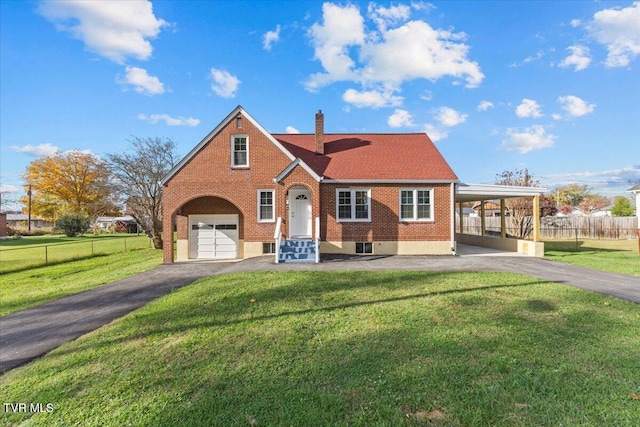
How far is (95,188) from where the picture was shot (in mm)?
31922

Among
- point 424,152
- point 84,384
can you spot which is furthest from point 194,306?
point 424,152

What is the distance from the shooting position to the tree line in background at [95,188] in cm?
2392

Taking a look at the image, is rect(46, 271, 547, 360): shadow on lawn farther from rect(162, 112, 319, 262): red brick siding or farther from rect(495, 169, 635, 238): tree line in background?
rect(495, 169, 635, 238): tree line in background

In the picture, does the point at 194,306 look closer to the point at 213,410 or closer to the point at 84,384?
the point at 84,384

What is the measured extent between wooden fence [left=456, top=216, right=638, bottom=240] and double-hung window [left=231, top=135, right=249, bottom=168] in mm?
21672

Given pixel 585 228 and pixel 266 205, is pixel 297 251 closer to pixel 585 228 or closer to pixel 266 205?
pixel 266 205

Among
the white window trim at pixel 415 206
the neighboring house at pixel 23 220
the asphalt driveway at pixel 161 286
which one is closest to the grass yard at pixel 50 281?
the asphalt driveway at pixel 161 286

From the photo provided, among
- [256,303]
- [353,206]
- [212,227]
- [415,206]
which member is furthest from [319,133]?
[256,303]

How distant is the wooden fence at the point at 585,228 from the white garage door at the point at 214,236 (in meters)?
21.6

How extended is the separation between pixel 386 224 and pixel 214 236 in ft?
28.3

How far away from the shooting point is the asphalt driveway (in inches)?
230

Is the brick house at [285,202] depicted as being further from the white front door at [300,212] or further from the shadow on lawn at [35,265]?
the shadow on lawn at [35,265]

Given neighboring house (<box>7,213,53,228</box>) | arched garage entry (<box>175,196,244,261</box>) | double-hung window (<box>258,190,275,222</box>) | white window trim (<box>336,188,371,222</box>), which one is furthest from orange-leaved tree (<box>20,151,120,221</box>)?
white window trim (<box>336,188,371,222</box>)

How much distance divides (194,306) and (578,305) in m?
8.41
